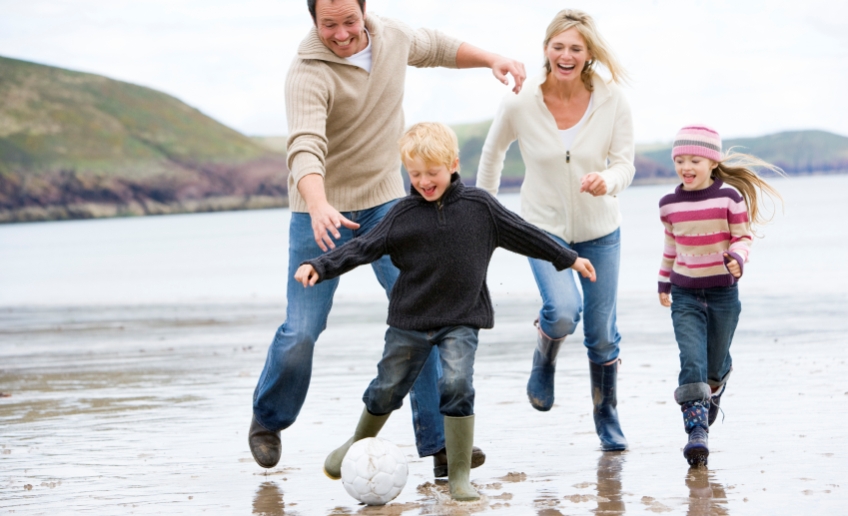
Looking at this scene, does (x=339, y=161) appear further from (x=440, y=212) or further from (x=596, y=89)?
(x=596, y=89)

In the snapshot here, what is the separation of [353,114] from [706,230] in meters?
1.87

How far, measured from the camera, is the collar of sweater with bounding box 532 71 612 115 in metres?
5.96

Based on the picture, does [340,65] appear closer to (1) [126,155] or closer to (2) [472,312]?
(2) [472,312]

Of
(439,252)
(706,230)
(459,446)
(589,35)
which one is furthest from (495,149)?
(459,446)

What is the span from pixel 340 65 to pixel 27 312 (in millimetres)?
15878

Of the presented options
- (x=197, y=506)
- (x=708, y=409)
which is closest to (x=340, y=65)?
(x=197, y=506)

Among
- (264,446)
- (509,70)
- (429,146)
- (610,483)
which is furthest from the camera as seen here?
(509,70)

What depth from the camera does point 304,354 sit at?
524cm

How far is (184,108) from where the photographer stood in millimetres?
196625

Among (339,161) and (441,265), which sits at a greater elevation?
(339,161)

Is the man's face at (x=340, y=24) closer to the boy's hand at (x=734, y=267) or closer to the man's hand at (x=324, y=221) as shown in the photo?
the man's hand at (x=324, y=221)

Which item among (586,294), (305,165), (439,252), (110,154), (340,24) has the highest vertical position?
(110,154)

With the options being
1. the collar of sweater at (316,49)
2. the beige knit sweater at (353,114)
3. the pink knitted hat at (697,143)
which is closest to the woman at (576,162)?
the pink knitted hat at (697,143)

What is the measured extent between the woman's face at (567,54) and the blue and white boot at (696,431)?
72.8 inches
